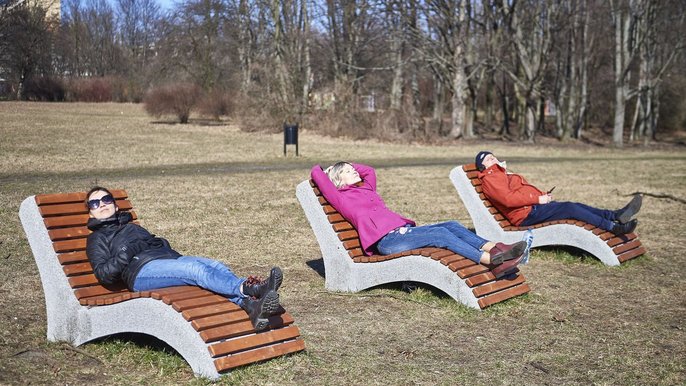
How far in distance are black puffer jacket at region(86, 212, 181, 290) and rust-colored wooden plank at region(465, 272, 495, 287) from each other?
2471mm

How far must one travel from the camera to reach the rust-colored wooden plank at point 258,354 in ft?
15.9

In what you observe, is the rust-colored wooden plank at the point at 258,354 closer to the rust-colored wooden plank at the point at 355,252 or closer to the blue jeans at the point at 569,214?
the rust-colored wooden plank at the point at 355,252

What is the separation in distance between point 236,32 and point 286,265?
42576mm

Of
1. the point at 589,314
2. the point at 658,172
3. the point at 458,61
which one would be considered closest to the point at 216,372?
the point at 589,314

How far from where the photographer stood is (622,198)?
1565 centimetres

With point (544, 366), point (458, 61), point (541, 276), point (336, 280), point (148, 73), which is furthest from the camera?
point (148, 73)

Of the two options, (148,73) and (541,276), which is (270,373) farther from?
(148,73)

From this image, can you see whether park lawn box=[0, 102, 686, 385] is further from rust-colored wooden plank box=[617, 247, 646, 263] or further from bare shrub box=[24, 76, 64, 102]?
bare shrub box=[24, 76, 64, 102]

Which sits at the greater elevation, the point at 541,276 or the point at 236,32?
the point at 236,32

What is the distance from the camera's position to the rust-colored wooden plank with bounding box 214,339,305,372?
4.84 m

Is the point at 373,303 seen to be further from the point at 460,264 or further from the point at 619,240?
the point at 619,240

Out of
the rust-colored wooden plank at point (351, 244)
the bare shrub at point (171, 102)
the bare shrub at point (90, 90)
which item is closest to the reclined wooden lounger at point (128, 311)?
the rust-colored wooden plank at point (351, 244)

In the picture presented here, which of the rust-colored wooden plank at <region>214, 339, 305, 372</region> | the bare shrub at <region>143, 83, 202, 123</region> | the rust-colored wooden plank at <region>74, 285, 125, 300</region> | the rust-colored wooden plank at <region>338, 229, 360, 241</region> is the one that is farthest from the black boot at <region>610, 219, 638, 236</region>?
the bare shrub at <region>143, 83, 202, 123</region>

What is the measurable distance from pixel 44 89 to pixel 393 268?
4343 centimetres
